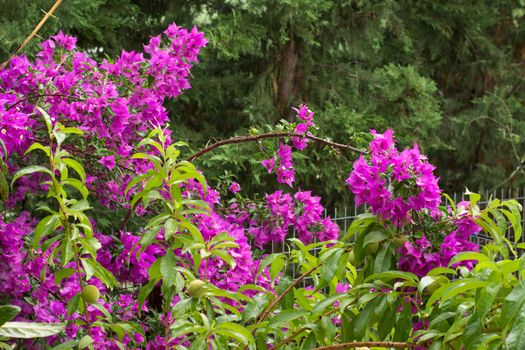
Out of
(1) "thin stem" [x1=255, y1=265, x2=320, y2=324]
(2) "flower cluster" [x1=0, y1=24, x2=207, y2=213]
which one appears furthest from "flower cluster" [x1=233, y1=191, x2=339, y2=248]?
(1) "thin stem" [x1=255, y1=265, x2=320, y2=324]

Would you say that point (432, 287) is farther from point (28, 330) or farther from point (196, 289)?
point (28, 330)

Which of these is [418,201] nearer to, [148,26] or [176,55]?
[176,55]

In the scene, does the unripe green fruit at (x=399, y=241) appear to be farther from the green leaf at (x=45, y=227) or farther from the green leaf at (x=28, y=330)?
the green leaf at (x=28, y=330)

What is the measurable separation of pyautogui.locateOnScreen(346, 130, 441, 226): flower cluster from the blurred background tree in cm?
332

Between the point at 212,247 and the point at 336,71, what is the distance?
15.5 ft

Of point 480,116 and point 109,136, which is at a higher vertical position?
point 480,116

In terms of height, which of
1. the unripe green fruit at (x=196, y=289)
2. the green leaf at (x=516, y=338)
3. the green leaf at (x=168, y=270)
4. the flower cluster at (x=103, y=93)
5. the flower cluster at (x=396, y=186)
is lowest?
the unripe green fruit at (x=196, y=289)

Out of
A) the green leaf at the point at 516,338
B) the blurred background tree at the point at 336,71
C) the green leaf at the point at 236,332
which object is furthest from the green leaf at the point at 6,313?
the blurred background tree at the point at 336,71

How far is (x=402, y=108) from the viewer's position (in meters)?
6.09

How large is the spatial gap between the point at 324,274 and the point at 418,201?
8.5 inches

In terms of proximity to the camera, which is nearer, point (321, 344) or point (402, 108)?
point (321, 344)

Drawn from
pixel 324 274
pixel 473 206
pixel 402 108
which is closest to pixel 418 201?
pixel 473 206

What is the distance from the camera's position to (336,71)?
6250mm

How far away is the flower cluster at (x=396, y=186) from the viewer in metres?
1.48
